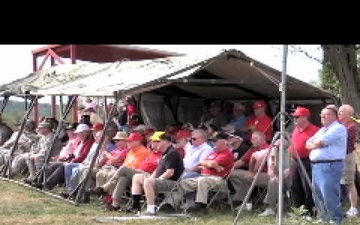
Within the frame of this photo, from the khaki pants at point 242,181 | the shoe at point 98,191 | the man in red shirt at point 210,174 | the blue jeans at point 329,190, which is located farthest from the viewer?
the shoe at point 98,191

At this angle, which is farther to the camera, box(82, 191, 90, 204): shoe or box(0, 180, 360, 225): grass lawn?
Answer: box(82, 191, 90, 204): shoe

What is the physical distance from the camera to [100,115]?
1380 cm

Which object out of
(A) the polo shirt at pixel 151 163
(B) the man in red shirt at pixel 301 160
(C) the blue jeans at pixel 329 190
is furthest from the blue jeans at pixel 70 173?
(C) the blue jeans at pixel 329 190

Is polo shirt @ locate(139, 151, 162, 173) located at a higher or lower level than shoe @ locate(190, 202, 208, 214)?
higher

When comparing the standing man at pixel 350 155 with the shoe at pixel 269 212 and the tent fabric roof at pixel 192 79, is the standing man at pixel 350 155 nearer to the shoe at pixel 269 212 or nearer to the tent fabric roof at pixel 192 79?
the shoe at pixel 269 212

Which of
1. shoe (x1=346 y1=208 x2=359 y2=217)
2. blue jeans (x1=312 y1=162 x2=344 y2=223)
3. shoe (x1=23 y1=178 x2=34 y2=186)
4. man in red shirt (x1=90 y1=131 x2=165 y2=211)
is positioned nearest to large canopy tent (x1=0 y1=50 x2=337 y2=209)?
man in red shirt (x1=90 y1=131 x2=165 y2=211)

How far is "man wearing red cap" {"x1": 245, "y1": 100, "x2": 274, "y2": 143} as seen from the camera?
9.07m

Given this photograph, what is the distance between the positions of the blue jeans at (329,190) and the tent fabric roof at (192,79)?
1750mm

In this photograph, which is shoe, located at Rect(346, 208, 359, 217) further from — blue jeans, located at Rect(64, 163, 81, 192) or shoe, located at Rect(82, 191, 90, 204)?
blue jeans, located at Rect(64, 163, 81, 192)

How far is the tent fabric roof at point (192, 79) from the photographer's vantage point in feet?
27.5

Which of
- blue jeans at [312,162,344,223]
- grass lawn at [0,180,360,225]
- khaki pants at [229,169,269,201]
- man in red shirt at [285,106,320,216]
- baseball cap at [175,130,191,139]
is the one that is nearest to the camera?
blue jeans at [312,162,344,223]

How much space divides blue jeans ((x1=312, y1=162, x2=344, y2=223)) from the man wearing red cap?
7.83 feet
